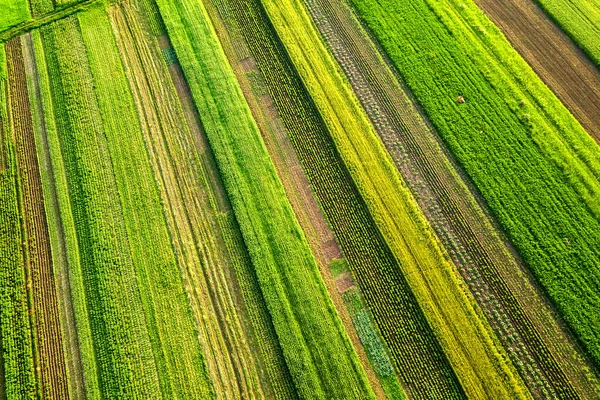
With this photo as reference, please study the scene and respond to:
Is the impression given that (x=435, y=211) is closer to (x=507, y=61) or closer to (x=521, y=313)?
(x=521, y=313)

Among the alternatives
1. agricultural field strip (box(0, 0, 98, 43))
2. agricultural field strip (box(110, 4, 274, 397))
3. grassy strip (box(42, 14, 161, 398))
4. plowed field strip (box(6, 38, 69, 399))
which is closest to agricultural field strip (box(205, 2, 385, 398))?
agricultural field strip (box(110, 4, 274, 397))

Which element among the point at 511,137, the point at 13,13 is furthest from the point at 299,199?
the point at 13,13

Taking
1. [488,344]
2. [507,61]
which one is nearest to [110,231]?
[488,344]

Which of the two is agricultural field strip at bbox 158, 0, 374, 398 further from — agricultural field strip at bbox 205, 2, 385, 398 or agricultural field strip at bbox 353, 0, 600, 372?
agricultural field strip at bbox 353, 0, 600, 372

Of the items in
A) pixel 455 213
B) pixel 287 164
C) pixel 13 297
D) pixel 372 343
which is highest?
pixel 287 164

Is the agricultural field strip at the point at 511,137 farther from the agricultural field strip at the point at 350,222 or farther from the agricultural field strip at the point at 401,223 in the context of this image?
the agricultural field strip at the point at 350,222

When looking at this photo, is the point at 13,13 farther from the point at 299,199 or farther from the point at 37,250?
the point at 299,199
